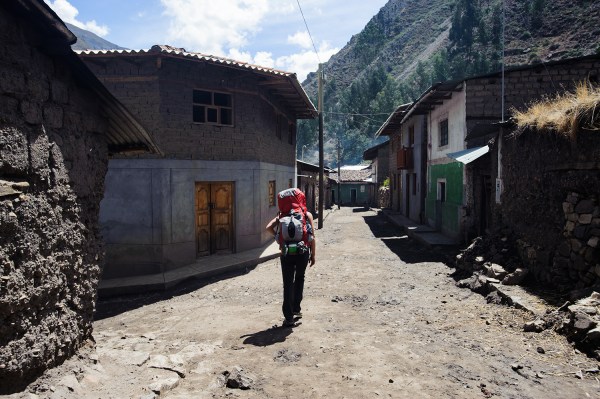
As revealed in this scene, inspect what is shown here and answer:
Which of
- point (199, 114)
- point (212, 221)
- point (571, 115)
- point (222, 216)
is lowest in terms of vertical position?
point (212, 221)

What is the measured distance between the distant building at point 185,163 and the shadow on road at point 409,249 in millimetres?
4464

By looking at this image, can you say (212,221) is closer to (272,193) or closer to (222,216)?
(222,216)

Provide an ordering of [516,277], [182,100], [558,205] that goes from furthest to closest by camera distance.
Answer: [182,100] < [516,277] < [558,205]

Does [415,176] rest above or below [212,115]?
below

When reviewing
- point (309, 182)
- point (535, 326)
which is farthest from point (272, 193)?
point (309, 182)

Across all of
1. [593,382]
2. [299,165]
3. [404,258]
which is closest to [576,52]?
[299,165]

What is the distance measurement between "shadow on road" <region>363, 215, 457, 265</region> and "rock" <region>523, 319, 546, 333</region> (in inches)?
189

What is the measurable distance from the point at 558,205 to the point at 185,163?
7877 millimetres

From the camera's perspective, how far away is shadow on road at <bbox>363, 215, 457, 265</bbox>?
1035 centimetres

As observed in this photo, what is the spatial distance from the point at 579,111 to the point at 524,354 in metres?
3.61

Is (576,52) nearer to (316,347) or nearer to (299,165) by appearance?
(299,165)

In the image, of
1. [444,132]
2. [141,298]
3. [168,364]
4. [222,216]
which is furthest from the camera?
[444,132]

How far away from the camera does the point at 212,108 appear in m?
10.0

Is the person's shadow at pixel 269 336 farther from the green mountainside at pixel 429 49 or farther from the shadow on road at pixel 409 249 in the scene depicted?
the green mountainside at pixel 429 49
